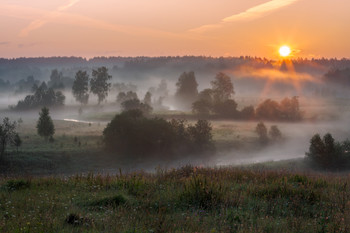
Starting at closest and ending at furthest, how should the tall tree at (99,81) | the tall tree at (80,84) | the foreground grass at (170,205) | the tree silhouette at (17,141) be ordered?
the foreground grass at (170,205)
the tree silhouette at (17,141)
the tall tree at (99,81)
the tall tree at (80,84)

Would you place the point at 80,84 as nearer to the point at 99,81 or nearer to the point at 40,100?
the point at 99,81

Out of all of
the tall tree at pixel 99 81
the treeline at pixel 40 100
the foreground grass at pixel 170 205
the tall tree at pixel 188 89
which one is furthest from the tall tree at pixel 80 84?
the foreground grass at pixel 170 205

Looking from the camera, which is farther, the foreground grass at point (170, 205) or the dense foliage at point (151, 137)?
the dense foliage at point (151, 137)

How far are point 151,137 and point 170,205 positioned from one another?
64182mm

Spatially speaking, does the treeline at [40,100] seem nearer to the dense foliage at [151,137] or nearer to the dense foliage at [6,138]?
the dense foliage at [151,137]

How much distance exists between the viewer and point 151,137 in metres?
73.8

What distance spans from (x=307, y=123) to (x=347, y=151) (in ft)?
225

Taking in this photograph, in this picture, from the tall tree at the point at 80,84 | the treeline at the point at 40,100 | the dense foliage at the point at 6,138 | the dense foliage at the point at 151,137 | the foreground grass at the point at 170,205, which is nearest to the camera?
the foreground grass at the point at 170,205

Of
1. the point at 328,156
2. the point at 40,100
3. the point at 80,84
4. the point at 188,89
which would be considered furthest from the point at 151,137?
the point at 40,100

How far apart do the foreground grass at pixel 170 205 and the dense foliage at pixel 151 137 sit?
193 ft

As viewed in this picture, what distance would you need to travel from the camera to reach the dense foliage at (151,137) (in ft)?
236

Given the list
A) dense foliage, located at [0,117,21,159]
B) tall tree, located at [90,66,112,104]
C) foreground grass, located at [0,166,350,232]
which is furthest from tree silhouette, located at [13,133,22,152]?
tall tree, located at [90,66,112,104]

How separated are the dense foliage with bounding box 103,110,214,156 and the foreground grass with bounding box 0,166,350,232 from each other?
58739mm

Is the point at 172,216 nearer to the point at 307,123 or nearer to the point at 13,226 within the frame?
the point at 13,226
